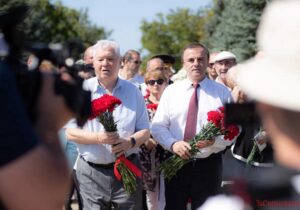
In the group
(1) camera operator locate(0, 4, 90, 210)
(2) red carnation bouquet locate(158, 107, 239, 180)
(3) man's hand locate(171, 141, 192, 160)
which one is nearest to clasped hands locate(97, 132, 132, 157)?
(3) man's hand locate(171, 141, 192, 160)

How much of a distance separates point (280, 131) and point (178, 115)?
571 cm

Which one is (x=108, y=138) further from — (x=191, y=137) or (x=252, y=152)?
(x=252, y=152)

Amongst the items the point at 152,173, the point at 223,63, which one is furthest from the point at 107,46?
the point at 223,63

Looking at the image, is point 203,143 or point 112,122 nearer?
point 112,122

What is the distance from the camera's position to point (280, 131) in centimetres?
209

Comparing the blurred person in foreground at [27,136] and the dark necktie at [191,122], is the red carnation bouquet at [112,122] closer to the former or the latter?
the dark necktie at [191,122]

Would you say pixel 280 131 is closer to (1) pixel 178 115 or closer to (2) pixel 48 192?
(2) pixel 48 192

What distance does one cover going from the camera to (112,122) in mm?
7055

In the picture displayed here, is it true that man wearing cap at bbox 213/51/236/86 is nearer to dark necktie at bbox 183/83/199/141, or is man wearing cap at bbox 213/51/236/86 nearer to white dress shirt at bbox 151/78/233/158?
white dress shirt at bbox 151/78/233/158

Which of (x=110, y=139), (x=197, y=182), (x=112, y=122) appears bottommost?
(x=197, y=182)

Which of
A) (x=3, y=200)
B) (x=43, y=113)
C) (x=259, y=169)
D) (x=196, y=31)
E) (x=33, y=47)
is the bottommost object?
(x=196, y=31)

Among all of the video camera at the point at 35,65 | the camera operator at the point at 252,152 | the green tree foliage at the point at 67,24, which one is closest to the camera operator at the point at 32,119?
the video camera at the point at 35,65

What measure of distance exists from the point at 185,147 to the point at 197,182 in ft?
1.58

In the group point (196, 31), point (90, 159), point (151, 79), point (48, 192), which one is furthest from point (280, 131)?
point (196, 31)
